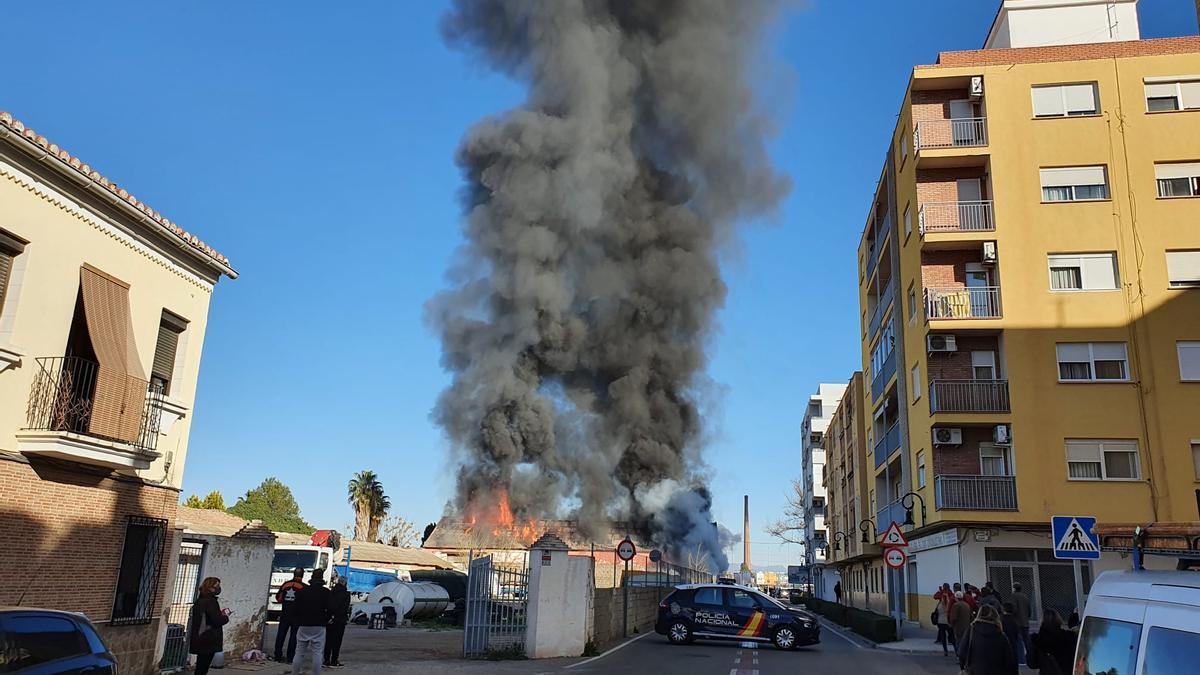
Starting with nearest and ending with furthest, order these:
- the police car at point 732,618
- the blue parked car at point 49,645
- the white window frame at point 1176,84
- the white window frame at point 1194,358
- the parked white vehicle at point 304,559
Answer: the blue parked car at point 49,645
the police car at point 732,618
the white window frame at point 1194,358
the white window frame at point 1176,84
the parked white vehicle at point 304,559

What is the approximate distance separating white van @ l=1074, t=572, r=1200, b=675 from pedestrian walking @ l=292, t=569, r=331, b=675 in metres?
7.91

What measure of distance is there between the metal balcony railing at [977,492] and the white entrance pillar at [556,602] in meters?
11.6

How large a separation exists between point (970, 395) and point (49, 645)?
22436 mm

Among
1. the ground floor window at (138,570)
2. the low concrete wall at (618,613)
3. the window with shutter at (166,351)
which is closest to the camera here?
the ground floor window at (138,570)

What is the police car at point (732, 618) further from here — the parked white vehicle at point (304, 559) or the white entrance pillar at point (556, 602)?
the parked white vehicle at point (304, 559)

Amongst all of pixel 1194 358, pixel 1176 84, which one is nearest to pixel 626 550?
pixel 1194 358

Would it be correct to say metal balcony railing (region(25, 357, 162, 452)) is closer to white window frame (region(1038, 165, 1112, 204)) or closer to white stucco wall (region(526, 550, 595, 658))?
white stucco wall (region(526, 550, 595, 658))

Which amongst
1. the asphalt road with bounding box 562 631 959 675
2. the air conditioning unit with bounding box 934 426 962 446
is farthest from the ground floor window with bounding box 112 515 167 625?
the air conditioning unit with bounding box 934 426 962 446

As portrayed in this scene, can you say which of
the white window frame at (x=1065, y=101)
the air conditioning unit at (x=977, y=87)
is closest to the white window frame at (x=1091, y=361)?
the white window frame at (x=1065, y=101)

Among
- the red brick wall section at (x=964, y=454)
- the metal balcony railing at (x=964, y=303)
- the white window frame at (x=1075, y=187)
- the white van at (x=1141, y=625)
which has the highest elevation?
the white window frame at (x=1075, y=187)

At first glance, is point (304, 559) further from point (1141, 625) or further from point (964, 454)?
point (1141, 625)

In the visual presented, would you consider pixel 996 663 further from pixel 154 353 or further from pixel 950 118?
pixel 950 118

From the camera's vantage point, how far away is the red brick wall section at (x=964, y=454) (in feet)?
78.5

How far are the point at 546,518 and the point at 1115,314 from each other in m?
26.7
